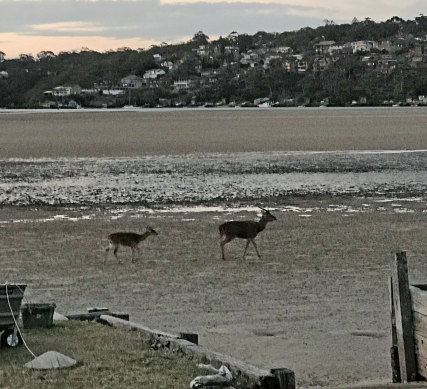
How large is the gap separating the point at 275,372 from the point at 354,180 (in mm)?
23149

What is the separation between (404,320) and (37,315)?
11.7 ft

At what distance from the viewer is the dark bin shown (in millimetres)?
10484

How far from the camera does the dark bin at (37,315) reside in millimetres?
10484

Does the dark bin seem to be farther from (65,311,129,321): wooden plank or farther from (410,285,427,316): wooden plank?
(410,285,427,316): wooden plank

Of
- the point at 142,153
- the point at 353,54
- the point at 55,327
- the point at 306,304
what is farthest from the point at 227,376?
the point at 353,54

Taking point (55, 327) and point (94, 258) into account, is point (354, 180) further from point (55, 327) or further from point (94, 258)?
point (55, 327)

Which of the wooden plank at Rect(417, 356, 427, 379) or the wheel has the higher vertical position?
the wheel

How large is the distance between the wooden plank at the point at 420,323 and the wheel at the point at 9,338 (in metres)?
3.45

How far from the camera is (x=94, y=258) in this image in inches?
672

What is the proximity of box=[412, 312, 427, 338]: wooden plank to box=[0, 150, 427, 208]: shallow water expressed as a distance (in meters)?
16.4

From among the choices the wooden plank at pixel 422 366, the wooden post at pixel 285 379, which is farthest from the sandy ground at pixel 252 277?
the wooden post at pixel 285 379

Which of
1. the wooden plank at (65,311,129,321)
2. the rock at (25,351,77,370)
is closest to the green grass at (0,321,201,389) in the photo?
the rock at (25,351,77,370)

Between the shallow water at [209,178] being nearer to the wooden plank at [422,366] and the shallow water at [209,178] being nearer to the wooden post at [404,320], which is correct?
the wooden post at [404,320]

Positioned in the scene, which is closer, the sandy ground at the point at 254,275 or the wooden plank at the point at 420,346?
the wooden plank at the point at 420,346
